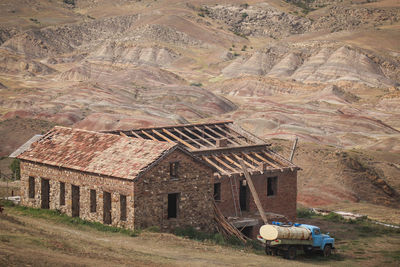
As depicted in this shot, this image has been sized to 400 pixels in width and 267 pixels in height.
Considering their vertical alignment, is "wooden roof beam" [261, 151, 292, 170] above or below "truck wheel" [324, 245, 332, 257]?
above

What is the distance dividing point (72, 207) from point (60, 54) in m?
132

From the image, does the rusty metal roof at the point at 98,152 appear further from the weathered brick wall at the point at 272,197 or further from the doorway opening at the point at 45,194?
the weathered brick wall at the point at 272,197

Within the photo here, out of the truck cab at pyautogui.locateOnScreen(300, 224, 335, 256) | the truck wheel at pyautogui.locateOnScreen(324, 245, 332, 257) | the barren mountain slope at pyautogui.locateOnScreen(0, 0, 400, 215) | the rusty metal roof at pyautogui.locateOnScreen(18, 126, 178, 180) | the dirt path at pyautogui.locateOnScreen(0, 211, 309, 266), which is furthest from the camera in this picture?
the barren mountain slope at pyautogui.locateOnScreen(0, 0, 400, 215)

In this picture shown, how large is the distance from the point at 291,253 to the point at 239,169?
7.96 metres

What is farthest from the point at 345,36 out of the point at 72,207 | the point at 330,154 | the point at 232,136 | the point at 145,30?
the point at 72,207

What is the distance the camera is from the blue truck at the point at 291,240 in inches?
961

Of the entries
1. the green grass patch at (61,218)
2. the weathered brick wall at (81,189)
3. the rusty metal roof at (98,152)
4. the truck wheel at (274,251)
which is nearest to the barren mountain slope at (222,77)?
the rusty metal roof at (98,152)

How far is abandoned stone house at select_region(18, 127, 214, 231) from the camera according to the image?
85.9 feet

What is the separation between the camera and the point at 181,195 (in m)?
27.2

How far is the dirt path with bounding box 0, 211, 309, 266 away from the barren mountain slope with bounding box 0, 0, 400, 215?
816 inches

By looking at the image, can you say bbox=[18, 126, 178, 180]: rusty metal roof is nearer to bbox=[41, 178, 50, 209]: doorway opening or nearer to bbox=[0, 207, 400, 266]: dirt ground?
bbox=[41, 178, 50, 209]: doorway opening

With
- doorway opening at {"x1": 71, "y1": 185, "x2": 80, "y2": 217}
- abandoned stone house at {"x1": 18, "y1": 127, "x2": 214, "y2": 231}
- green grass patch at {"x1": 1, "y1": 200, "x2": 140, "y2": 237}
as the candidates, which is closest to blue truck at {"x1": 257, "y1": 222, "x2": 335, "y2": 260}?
abandoned stone house at {"x1": 18, "y1": 127, "x2": 214, "y2": 231}

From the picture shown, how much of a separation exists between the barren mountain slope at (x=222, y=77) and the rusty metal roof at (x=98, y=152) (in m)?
18.5

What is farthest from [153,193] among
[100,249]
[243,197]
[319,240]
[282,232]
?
[243,197]
